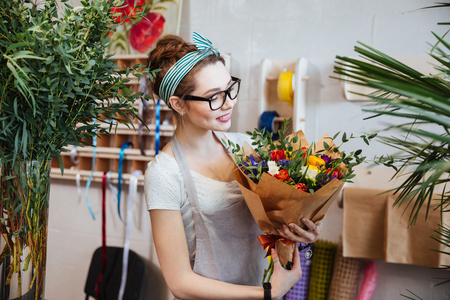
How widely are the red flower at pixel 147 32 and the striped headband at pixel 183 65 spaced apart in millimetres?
1124

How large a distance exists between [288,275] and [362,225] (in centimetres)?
86

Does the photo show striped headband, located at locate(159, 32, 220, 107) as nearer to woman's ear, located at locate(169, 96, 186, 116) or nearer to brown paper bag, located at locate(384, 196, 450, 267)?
woman's ear, located at locate(169, 96, 186, 116)

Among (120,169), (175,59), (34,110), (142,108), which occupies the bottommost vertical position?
(120,169)

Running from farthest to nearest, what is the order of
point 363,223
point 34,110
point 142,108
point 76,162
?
point 76,162
point 142,108
point 363,223
point 34,110

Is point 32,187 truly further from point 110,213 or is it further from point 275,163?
point 110,213

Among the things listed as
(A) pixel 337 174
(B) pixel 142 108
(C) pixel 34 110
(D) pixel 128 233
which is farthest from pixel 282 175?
(D) pixel 128 233

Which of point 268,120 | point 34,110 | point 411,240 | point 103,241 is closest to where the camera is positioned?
point 34,110

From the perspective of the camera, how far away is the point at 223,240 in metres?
1.44

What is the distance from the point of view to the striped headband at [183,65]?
138 centimetres

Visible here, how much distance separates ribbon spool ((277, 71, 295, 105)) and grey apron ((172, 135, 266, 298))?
2.66ft

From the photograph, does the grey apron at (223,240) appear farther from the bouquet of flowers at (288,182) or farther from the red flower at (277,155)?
the red flower at (277,155)

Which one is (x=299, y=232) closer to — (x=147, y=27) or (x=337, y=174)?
(x=337, y=174)

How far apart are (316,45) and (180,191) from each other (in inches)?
47.0

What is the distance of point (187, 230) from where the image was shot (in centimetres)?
145
